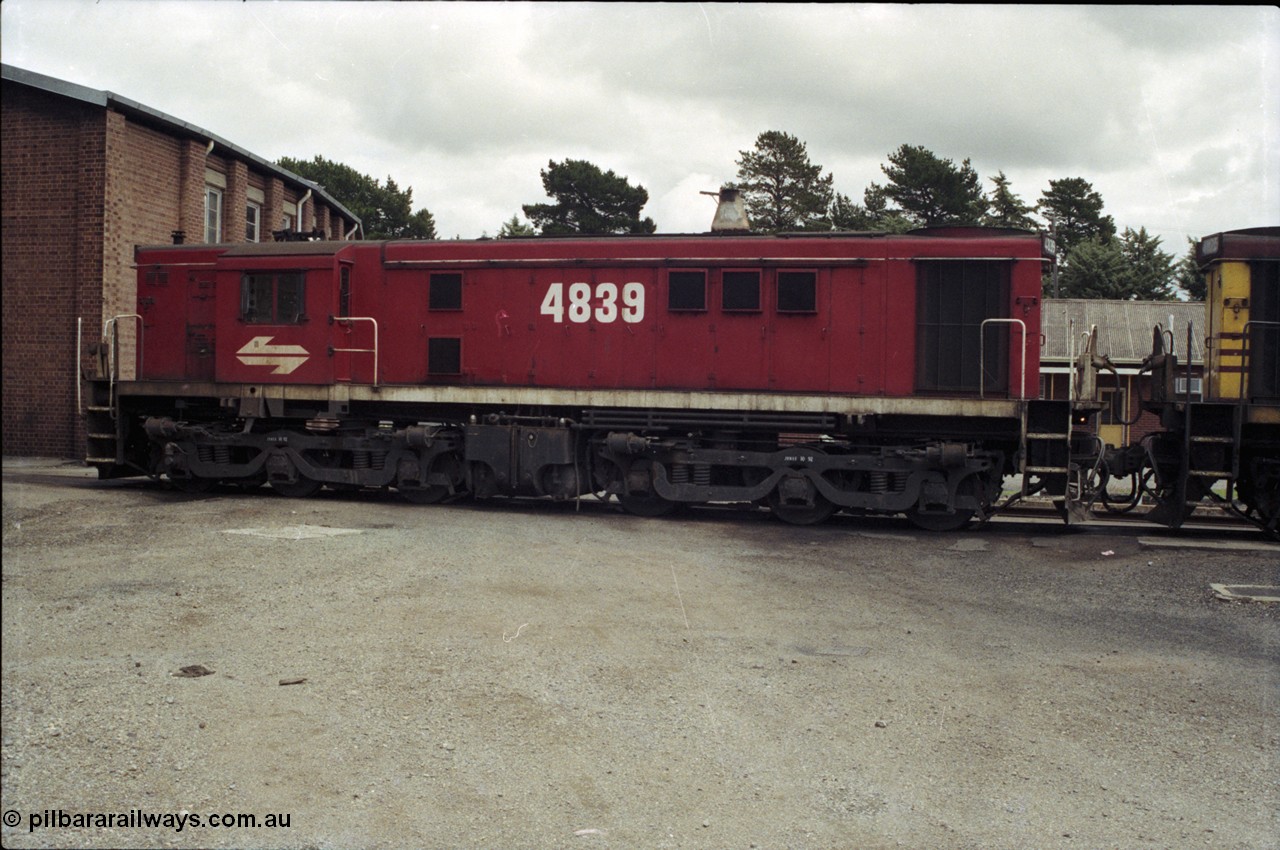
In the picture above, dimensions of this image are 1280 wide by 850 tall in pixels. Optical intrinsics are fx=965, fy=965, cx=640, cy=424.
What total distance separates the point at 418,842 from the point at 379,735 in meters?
1.13

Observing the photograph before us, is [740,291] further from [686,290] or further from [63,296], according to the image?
[63,296]

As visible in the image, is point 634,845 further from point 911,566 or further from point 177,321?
point 177,321

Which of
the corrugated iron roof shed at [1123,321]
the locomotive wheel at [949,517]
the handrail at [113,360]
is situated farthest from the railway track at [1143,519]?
the corrugated iron roof shed at [1123,321]

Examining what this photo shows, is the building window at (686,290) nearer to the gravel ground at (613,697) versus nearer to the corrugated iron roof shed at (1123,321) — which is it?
the gravel ground at (613,697)

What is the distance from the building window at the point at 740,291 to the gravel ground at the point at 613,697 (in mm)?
4166

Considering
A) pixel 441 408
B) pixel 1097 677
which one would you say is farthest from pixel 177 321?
pixel 1097 677

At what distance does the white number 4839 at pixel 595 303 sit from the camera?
13617 mm

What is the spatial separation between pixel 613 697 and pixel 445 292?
9.50 meters

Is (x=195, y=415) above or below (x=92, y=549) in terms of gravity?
above

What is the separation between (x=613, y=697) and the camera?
5984mm

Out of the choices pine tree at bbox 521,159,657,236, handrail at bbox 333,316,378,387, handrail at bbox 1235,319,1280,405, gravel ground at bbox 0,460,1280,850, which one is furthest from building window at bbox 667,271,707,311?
handrail at bbox 1235,319,1280,405

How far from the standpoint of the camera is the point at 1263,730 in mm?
5941

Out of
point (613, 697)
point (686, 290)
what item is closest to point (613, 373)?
point (686, 290)

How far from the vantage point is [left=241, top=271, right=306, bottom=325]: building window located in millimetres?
14383
